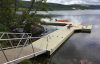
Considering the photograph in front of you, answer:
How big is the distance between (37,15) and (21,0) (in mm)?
2108

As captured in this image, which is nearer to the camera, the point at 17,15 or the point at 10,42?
the point at 10,42

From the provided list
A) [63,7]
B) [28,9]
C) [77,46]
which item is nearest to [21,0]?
[28,9]

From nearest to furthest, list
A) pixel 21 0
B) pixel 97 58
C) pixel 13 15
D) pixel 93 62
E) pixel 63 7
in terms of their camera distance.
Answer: pixel 93 62, pixel 97 58, pixel 13 15, pixel 21 0, pixel 63 7

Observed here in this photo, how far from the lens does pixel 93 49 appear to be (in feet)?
55.8

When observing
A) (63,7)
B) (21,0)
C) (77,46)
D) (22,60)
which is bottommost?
(63,7)

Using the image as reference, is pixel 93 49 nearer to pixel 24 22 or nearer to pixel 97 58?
pixel 97 58

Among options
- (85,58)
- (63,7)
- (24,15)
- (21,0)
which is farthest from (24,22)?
(63,7)

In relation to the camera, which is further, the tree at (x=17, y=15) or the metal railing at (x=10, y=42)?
the tree at (x=17, y=15)

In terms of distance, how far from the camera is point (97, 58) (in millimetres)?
14484

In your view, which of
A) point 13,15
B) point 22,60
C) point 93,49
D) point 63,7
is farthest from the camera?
point 63,7

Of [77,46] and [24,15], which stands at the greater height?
[24,15]

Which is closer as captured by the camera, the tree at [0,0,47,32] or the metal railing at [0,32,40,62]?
the metal railing at [0,32,40,62]

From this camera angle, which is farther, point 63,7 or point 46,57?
point 63,7

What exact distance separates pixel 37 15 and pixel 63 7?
109190 millimetres
